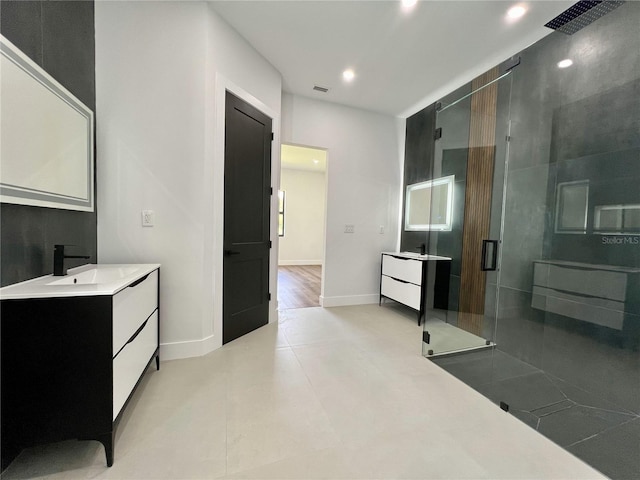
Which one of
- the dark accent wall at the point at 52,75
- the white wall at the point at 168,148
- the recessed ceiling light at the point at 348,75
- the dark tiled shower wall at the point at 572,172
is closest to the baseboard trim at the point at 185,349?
the white wall at the point at 168,148

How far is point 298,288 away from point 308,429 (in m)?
3.48

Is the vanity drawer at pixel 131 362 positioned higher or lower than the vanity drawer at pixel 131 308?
lower

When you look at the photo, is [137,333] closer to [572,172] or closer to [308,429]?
[308,429]

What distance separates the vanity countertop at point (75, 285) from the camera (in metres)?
1.09

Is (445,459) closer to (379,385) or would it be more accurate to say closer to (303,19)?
(379,385)

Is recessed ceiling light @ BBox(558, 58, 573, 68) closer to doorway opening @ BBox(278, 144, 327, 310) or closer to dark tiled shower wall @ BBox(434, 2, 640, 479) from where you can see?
dark tiled shower wall @ BBox(434, 2, 640, 479)

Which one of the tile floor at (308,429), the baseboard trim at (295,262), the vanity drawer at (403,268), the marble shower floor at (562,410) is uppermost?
the vanity drawer at (403,268)

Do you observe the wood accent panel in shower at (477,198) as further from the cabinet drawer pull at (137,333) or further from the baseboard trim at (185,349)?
the cabinet drawer pull at (137,333)


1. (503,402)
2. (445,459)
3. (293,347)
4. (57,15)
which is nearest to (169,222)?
(57,15)

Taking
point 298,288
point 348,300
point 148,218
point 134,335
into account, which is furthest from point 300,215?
point 134,335

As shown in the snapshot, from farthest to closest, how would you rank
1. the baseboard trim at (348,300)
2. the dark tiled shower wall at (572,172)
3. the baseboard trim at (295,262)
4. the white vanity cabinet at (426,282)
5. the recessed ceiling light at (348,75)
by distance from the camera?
the baseboard trim at (295,262), the baseboard trim at (348,300), the white vanity cabinet at (426,282), the recessed ceiling light at (348,75), the dark tiled shower wall at (572,172)

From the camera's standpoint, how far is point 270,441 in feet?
4.50

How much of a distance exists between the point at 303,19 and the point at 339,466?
3091 millimetres

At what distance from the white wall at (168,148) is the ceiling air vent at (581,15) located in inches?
106
